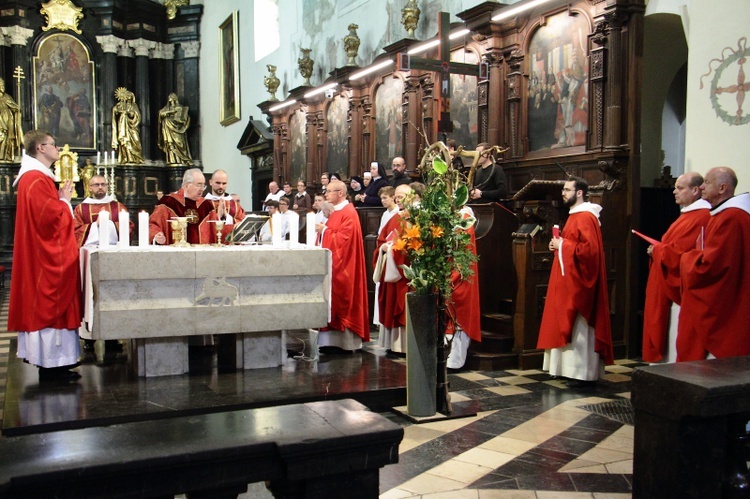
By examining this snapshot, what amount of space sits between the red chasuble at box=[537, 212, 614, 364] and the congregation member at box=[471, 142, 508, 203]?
176cm

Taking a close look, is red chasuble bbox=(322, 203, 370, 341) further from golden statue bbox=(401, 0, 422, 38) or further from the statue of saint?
the statue of saint

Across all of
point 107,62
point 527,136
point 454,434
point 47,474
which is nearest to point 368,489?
point 47,474

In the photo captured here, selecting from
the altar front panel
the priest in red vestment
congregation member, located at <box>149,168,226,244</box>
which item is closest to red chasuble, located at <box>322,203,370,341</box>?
the altar front panel

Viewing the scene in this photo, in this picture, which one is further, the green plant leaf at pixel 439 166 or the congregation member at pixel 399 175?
the congregation member at pixel 399 175

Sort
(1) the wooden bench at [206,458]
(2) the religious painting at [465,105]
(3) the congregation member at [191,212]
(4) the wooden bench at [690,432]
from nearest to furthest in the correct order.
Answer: (1) the wooden bench at [206,458]
(4) the wooden bench at [690,432]
(3) the congregation member at [191,212]
(2) the religious painting at [465,105]

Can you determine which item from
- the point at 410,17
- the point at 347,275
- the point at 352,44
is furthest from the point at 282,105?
the point at 347,275

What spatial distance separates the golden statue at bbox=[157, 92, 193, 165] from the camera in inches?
860

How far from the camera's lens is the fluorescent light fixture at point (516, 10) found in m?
8.57

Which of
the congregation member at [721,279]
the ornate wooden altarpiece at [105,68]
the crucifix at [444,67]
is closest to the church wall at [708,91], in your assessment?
the congregation member at [721,279]

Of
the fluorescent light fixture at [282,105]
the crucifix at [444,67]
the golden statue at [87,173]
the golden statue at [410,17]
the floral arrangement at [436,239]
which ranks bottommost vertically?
the floral arrangement at [436,239]

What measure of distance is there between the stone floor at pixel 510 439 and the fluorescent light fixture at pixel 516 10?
14.5 ft

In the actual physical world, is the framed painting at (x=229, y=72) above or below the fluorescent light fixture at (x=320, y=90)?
above

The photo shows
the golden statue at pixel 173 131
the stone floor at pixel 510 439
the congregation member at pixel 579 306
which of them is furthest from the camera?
the golden statue at pixel 173 131

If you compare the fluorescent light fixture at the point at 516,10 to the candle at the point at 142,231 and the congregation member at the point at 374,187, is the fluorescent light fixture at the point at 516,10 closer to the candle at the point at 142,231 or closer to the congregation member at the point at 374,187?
the congregation member at the point at 374,187
